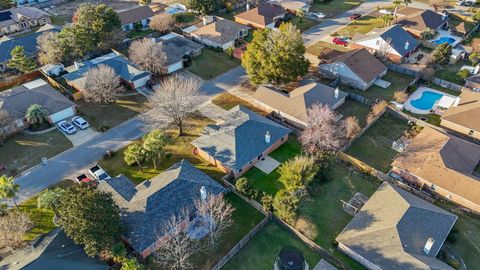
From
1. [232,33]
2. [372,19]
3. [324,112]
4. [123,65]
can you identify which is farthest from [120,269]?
[372,19]

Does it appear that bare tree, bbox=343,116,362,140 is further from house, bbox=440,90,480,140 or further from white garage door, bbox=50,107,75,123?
white garage door, bbox=50,107,75,123

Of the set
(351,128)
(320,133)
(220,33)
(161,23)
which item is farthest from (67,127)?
(351,128)

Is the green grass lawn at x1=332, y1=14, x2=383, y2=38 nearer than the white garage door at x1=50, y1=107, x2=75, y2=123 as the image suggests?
No

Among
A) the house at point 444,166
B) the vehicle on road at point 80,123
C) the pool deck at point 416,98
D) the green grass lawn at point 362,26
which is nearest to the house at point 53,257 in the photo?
the vehicle on road at point 80,123

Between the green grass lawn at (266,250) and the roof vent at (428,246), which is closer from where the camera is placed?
the roof vent at (428,246)

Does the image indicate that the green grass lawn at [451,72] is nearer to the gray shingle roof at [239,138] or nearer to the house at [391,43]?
the house at [391,43]

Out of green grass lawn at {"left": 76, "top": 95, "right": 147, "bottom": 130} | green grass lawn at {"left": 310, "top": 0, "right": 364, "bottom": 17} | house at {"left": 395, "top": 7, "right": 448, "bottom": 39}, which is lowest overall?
green grass lawn at {"left": 76, "top": 95, "right": 147, "bottom": 130}

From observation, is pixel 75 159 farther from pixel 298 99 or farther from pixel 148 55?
pixel 298 99

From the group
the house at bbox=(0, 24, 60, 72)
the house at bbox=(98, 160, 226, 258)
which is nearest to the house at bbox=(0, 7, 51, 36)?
the house at bbox=(0, 24, 60, 72)
